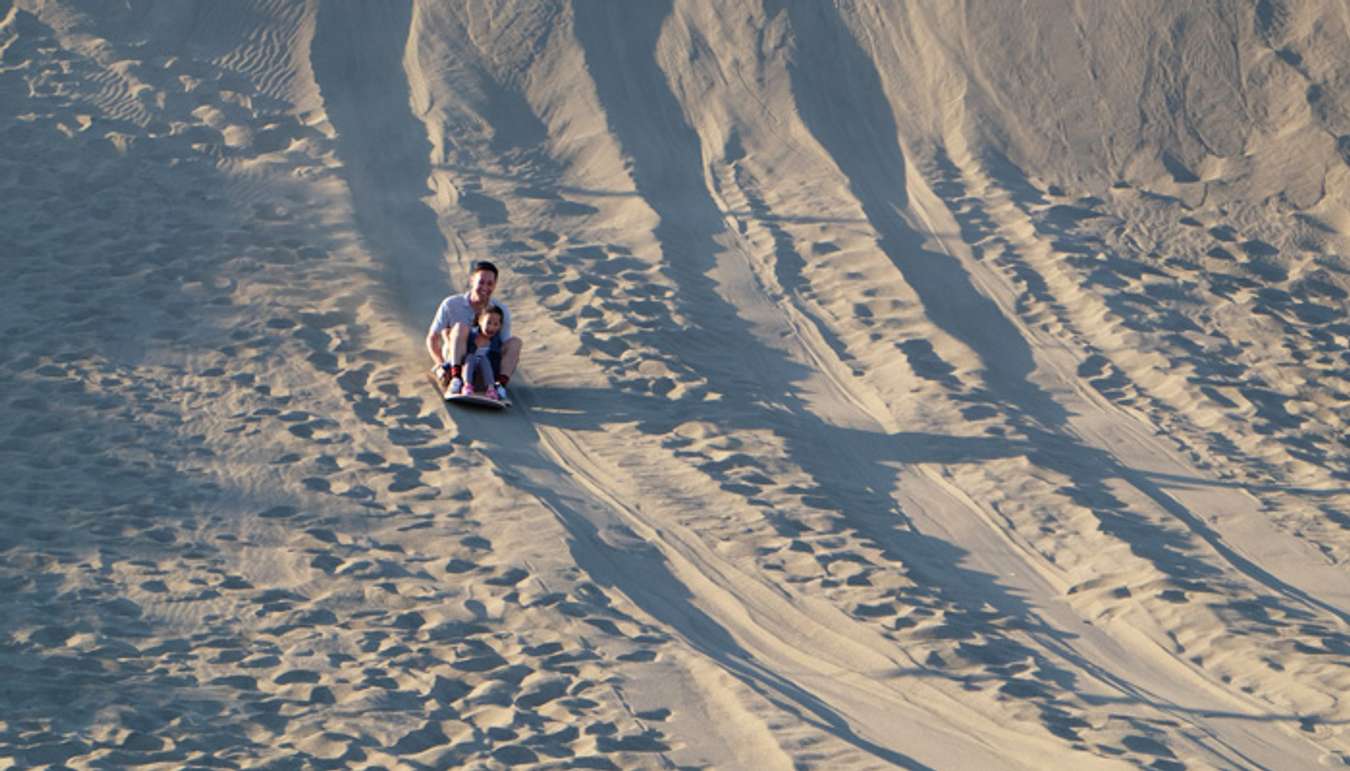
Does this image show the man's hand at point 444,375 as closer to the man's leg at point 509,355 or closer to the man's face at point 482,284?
the man's leg at point 509,355

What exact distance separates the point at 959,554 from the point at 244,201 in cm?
499

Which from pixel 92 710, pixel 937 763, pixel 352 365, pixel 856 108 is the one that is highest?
pixel 856 108

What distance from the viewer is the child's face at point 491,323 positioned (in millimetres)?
7828

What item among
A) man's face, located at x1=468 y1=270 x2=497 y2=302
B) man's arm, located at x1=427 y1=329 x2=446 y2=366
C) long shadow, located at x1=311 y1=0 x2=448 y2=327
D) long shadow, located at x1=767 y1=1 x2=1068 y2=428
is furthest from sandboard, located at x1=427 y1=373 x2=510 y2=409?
long shadow, located at x1=767 y1=1 x2=1068 y2=428

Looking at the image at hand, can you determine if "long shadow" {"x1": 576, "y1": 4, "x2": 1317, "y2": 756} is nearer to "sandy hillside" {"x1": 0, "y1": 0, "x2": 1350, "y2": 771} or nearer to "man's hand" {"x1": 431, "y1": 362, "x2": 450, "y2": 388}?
"sandy hillside" {"x1": 0, "y1": 0, "x2": 1350, "y2": 771}

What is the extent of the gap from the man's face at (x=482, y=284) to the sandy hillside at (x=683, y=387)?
1.70ft

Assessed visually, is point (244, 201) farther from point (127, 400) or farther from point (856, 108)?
point (856, 108)

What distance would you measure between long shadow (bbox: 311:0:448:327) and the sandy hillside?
1.4 inches

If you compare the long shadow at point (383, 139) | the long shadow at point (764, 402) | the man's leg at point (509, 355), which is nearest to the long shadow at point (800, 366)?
the long shadow at point (764, 402)

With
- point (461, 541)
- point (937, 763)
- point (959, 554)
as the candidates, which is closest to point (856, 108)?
point (959, 554)

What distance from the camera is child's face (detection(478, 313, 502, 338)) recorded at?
308 inches

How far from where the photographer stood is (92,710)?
5203 mm

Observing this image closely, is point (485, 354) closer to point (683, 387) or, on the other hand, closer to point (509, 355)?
point (509, 355)

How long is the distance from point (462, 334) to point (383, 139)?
3.09 metres
